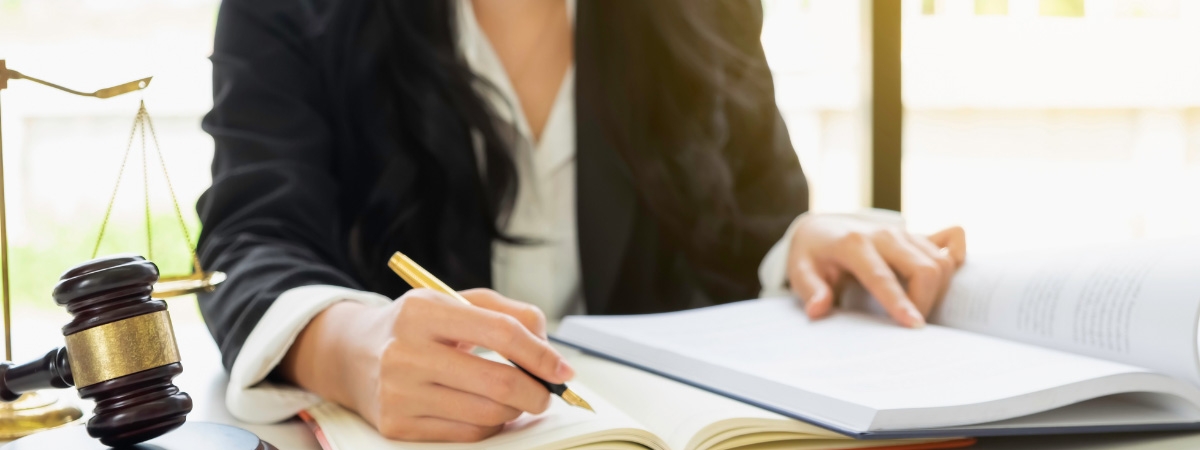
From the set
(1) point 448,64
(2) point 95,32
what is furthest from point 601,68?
(2) point 95,32

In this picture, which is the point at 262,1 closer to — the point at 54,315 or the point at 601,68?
the point at 601,68

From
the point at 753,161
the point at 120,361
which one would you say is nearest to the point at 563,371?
the point at 120,361

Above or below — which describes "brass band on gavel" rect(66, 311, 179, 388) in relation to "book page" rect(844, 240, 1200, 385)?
above

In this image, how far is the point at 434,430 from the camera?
0.49 m

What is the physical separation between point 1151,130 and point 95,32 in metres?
3.69

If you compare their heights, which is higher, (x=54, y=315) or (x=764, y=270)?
(x=764, y=270)

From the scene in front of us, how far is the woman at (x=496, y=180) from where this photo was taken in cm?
65

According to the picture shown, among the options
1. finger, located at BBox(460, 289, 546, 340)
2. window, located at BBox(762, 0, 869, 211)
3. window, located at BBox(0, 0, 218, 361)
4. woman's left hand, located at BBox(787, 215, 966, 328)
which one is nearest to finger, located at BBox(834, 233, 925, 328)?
woman's left hand, located at BBox(787, 215, 966, 328)

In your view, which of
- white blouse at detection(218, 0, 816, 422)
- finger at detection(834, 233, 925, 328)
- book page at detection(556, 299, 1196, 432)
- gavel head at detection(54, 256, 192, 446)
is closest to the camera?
gavel head at detection(54, 256, 192, 446)

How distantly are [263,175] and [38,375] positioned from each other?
1.18 ft

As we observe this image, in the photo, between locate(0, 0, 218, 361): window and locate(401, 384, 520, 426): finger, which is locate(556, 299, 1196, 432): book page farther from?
locate(0, 0, 218, 361): window

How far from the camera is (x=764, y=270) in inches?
39.8

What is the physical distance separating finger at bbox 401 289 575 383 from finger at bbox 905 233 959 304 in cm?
48

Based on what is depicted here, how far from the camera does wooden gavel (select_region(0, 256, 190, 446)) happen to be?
0.40 m
